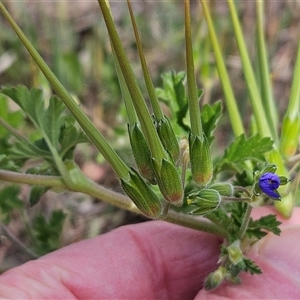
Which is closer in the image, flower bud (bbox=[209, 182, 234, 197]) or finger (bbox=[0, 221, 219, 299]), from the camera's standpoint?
flower bud (bbox=[209, 182, 234, 197])

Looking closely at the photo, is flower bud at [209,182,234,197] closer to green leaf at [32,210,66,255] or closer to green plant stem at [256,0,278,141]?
green plant stem at [256,0,278,141]

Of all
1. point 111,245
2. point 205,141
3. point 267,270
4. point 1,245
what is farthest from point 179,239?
point 1,245

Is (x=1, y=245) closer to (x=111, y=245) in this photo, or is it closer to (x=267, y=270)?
(x=111, y=245)

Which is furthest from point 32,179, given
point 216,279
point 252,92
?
point 252,92

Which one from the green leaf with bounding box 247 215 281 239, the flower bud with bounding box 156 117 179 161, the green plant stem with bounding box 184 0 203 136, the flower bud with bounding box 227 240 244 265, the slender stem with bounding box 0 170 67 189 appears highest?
the green plant stem with bounding box 184 0 203 136

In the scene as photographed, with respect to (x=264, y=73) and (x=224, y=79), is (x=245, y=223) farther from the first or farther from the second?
(x=264, y=73)

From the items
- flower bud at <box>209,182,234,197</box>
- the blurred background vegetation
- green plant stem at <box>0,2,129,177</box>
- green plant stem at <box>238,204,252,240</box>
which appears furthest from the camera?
the blurred background vegetation

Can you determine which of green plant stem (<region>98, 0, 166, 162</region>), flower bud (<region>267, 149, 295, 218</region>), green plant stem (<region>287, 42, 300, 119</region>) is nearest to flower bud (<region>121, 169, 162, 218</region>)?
green plant stem (<region>98, 0, 166, 162</region>)

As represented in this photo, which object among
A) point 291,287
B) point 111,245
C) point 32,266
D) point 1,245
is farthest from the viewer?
point 1,245
